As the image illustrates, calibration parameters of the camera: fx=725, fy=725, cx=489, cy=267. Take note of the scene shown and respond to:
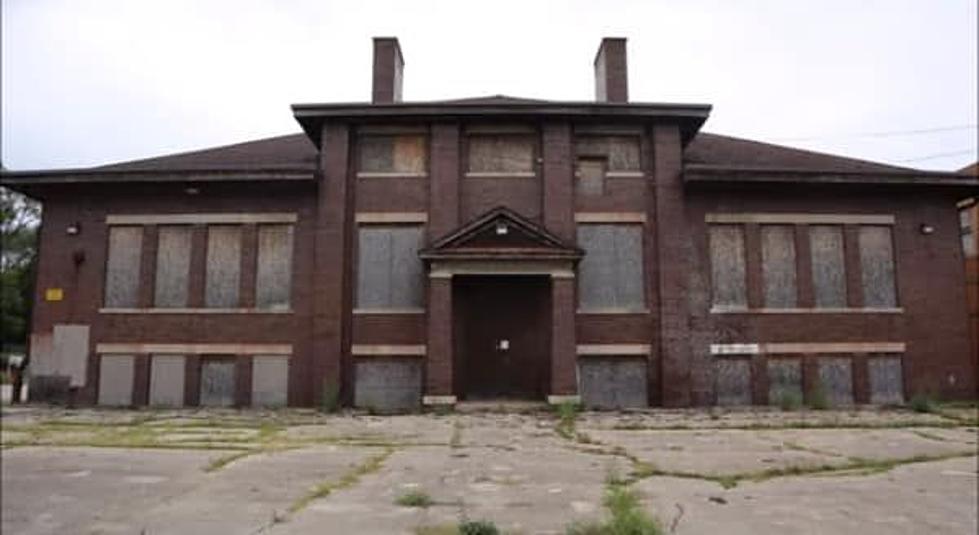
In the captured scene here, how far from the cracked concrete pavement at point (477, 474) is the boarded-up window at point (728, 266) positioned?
4.29m

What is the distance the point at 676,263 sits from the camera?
58.9 feet

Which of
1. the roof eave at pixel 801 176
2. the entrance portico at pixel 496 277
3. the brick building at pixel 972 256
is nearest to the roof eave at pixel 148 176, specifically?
the entrance portico at pixel 496 277

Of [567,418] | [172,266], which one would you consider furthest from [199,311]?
[567,418]

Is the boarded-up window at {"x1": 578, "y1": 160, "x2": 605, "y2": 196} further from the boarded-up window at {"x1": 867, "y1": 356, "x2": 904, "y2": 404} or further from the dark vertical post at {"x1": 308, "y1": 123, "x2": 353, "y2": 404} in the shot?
the boarded-up window at {"x1": 867, "y1": 356, "x2": 904, "y2": 404}

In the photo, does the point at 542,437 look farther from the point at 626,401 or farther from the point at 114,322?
the point at 114,322

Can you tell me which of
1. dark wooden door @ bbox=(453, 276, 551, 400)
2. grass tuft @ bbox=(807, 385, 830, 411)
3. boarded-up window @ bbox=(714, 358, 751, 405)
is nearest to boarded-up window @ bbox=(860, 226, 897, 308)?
grass tuft @ bbox=(807, 385, 830, 411)

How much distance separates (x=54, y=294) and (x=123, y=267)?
1.91 meters

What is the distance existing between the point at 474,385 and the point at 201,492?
11570mm

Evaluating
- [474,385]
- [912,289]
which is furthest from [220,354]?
[912,289]

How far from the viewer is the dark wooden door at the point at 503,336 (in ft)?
60.0

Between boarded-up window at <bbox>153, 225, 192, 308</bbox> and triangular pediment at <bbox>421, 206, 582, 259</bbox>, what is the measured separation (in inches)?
253

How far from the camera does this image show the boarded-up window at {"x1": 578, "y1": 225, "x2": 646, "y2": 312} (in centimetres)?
1794

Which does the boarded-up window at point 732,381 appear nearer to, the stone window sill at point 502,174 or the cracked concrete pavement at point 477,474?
the cracked concrete pavement at point 477,474

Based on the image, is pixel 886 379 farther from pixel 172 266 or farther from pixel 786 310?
pixel 172 266
